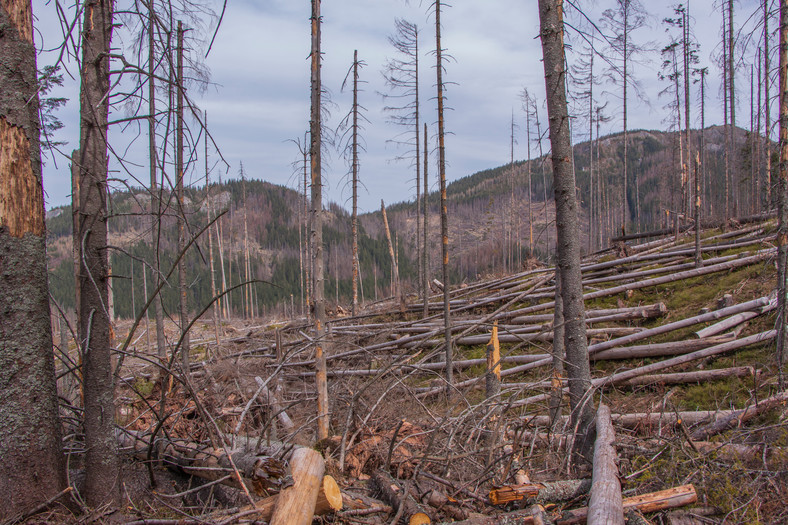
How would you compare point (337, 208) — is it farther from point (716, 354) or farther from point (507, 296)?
point (716, 354)

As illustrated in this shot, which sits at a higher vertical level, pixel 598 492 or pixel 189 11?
pixel 189 11

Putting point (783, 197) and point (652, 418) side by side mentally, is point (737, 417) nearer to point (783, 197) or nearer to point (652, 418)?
point (652, 418)

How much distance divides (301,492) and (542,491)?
1566 millimetres

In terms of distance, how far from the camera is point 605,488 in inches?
107

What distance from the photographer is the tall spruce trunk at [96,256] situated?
8.10 ft

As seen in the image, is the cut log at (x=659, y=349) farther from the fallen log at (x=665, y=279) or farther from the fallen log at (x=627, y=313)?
the fallen log at (x=665, y=279)

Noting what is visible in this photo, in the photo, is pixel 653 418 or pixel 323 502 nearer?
pixel 323 502

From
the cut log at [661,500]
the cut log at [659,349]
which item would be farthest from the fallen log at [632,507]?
the cut log at [659,349]

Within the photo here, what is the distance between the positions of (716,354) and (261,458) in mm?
8020

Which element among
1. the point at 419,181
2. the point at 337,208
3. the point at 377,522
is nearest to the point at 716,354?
the point at 377,522

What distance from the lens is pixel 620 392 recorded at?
7770mm

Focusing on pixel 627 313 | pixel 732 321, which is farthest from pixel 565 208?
pixel 627 313

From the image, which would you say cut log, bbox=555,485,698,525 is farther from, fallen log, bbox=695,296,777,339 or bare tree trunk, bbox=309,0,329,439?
fallen log, bbox=695,296,777,339

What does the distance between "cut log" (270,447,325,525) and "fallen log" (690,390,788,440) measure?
3477 millimetres
